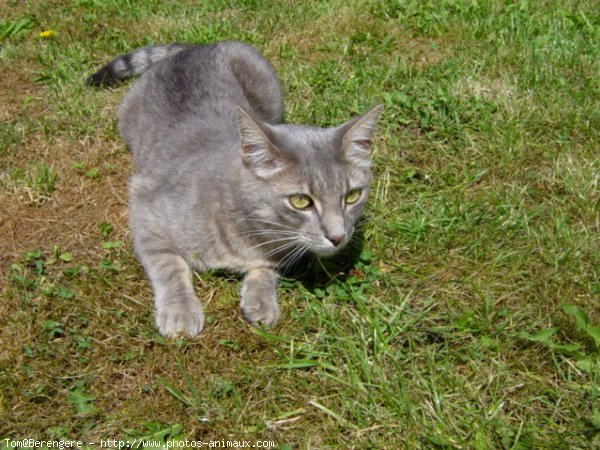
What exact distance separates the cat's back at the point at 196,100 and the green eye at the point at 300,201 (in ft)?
2.27

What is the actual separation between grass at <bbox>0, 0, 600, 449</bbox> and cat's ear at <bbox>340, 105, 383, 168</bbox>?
0.51m

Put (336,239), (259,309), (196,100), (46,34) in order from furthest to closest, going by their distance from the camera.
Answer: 1. (46,34)
2. (196,100)
3. (259,309)
4. (336,239)

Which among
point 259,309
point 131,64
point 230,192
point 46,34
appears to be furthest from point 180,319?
point 46,34

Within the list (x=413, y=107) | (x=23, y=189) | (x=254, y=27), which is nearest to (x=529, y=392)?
(x=413, y=107)

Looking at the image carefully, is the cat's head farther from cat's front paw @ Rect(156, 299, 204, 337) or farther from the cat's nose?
cat's front paw @ Rect(156, 299, 204, 337)

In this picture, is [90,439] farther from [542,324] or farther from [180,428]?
[542,324]

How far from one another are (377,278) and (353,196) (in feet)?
1.42

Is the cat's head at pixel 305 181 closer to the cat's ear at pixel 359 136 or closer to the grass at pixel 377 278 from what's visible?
the cat's ear at pixel 359 136

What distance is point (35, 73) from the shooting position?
4.43 metres

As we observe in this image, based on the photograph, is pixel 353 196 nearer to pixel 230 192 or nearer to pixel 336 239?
pixel 336 239

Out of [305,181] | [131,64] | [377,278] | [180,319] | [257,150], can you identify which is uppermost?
[257,150]

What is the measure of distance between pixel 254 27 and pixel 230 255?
110 inches

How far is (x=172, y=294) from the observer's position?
2715 mm

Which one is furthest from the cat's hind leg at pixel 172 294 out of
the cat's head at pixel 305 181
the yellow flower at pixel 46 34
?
the yellow flower at pixel 46 34
